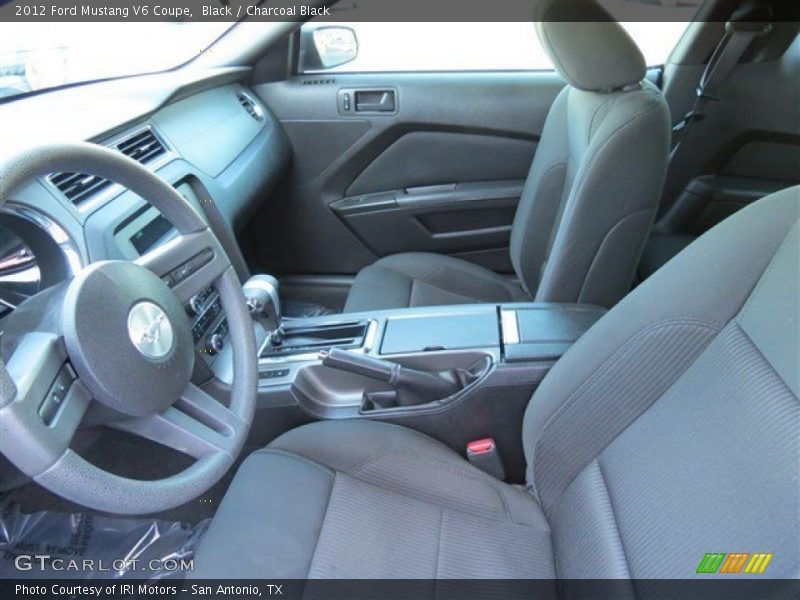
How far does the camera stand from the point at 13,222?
0.90m

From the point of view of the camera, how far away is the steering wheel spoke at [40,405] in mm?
626

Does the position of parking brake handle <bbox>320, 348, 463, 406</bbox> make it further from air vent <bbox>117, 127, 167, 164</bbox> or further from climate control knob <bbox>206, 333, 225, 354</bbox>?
air vent <bbox>117, 127, 167, 164</bbox>

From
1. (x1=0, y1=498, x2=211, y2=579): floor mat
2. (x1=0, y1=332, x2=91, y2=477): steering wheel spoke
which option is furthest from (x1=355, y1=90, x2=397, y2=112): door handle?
(x1=0, y1=332, x2=91, y2=477): steering wheel spoke

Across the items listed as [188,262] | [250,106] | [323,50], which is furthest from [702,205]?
[188,262]

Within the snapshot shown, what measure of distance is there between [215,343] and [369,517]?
479 millimetres

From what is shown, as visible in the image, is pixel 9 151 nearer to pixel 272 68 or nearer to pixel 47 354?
pixel 47 354

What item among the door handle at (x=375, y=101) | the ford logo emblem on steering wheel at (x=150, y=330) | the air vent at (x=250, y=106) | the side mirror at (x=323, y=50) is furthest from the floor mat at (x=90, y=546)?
the side mirror at (x=323, y=50)

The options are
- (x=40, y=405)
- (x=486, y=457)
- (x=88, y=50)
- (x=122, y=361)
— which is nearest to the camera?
(x=40, y=405)

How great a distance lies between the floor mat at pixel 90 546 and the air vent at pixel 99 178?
2.18 ft

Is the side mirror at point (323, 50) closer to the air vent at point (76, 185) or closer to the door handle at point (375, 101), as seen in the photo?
the door handle at point (375, 101)

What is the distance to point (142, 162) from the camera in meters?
1.31

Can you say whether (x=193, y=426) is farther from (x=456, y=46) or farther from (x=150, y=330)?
(x=456, y=46)

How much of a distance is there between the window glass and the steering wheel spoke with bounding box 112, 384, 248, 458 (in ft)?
4.96

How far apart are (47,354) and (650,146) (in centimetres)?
106
